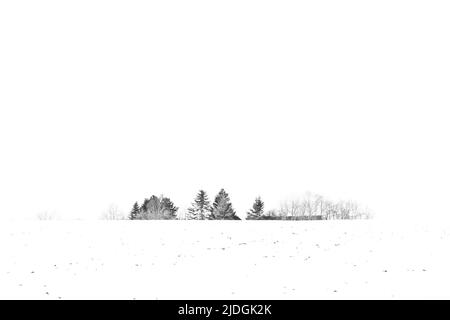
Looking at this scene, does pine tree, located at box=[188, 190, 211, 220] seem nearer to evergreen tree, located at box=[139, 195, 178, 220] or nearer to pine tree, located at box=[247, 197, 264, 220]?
evergreen tree, located at box=[139, 195, 178, 220]

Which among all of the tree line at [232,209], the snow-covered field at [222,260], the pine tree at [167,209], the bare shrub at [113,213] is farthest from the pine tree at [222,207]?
the snow-covered field at [222,260]

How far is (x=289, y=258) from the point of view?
79.3 ft

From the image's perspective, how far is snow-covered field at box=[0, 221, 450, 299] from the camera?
18391 mm

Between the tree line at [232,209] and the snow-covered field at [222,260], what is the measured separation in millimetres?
37679

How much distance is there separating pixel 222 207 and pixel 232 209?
3548 mm

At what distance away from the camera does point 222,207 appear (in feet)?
263

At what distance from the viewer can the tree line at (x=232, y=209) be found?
7888 centimetres

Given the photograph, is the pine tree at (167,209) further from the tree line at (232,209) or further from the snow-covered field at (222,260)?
the snow-covered field at (222,260)

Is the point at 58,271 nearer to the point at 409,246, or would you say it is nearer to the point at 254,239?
the point at 254,239

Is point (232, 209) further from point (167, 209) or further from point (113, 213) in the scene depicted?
point (113, 213)

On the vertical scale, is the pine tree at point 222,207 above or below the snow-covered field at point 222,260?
above
